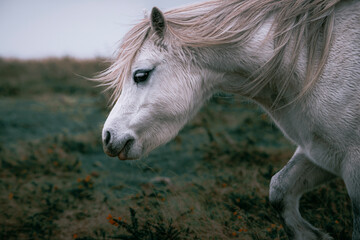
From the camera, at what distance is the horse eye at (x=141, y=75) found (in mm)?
2088

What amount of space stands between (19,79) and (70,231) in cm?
1006

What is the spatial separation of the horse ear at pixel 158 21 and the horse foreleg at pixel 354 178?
136cm

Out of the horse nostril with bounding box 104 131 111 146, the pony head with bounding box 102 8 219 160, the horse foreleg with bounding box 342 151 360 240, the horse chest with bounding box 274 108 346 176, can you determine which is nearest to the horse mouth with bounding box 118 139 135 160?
the pony head with bounding box 102 8 219 160

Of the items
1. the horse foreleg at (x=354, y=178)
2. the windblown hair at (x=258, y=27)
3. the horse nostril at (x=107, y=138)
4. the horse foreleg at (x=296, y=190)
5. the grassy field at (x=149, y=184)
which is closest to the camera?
the horse foreleg at (x=354, y=178)

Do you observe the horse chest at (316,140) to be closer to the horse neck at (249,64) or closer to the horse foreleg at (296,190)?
the horse neck at (249,64)

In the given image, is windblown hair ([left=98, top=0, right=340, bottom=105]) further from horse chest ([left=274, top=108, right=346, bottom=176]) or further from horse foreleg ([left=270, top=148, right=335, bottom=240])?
horse foreleg ([left=270, top=148, right=335, bottom=240])

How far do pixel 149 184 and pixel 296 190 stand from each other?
6.44ft

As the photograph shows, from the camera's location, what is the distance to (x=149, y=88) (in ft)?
6.91

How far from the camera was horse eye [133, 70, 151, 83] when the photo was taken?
2088 mm

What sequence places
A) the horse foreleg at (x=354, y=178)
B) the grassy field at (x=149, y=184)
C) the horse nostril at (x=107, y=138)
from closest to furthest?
1. the horse foreleg at (x=354, y=178)
2. the horse nostril at (x=107, y=138)
3. the grassy field at (x=149, y=184)

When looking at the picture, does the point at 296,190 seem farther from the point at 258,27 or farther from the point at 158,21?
the point at 158,21

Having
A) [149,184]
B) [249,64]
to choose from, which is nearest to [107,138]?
[249,64]

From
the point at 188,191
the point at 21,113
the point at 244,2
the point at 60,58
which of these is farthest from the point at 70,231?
the point at 60,58

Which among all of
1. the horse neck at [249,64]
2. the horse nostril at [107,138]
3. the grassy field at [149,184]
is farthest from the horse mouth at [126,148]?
the horse neck at [249,64]
